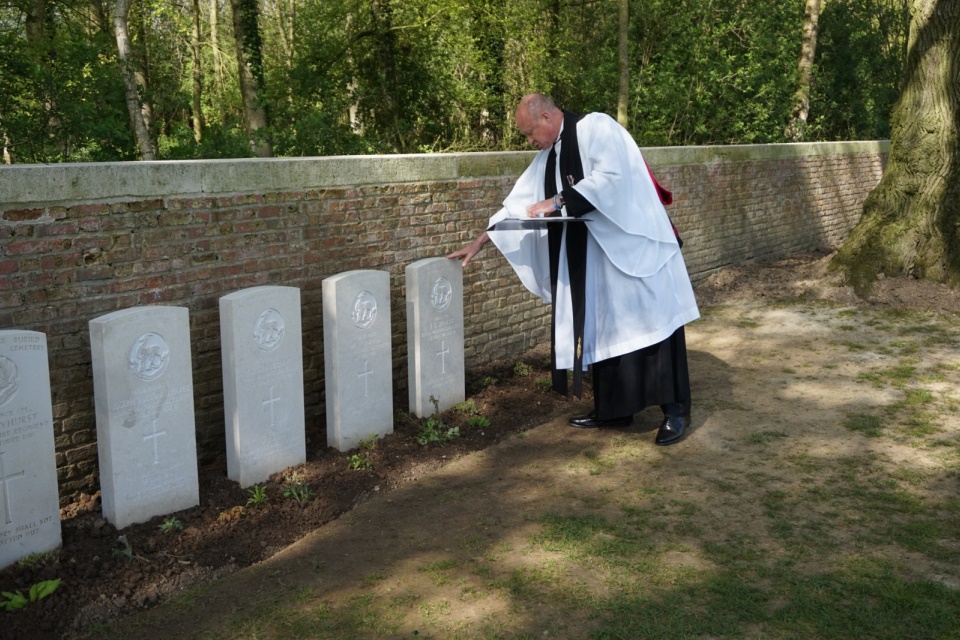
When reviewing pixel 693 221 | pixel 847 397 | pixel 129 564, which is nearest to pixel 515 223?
pixel 847 397

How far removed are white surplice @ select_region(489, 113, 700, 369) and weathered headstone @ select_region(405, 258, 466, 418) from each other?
3.20 feet

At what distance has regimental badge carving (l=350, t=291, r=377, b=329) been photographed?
214 inches

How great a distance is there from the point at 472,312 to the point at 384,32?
29.1ft

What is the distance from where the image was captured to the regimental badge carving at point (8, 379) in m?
3.76

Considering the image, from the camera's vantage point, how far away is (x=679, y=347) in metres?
5.74

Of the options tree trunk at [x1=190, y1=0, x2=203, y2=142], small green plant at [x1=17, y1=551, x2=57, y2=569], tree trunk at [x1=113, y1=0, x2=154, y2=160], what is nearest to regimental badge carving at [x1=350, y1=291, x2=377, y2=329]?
small green plant at [x1=17, y1=551, x2=57, y2=569]

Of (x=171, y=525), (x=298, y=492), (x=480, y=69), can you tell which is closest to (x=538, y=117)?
(x=298, y=492)

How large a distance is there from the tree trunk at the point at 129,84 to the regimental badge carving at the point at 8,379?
8346 millimetres

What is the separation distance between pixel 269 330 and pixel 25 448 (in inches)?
54.9

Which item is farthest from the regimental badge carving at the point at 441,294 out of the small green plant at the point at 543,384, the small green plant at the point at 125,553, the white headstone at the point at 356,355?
the small green plant at the point at 125,553

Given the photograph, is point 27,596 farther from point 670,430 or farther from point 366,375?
point 670,430

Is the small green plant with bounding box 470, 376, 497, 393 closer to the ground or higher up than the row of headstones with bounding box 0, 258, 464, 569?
closer to the ground

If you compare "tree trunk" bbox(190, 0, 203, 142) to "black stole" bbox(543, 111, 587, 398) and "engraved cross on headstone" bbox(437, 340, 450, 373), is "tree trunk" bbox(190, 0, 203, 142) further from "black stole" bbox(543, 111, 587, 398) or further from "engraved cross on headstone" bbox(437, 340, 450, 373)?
"black stole" bbox(543, 111, 587, 398)

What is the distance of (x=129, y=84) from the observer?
1169cm
